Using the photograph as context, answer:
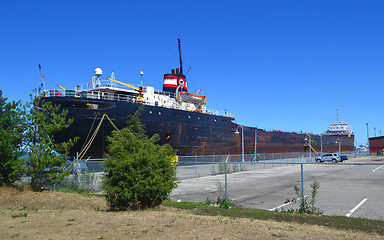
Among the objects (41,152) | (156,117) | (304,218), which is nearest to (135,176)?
(304,218)

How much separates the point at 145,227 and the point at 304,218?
435 centimetres

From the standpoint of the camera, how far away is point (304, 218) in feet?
29.1

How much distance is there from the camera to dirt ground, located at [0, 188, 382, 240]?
671 cm

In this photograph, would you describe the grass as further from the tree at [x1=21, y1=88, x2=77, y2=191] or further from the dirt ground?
the tree at [x1=21, y1=88, x2=77, y2=191]

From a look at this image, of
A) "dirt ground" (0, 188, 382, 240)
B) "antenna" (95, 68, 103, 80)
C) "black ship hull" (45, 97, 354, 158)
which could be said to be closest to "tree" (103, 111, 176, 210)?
"dirt ground" (0, 188, 382, 240)

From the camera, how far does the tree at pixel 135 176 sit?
31.2 ft

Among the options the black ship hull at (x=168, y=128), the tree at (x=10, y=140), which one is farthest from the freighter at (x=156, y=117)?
the tree at (x=10, y=140)

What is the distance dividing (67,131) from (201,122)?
15756 mm

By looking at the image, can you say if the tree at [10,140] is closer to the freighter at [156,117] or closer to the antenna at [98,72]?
the freighter at [156,117]

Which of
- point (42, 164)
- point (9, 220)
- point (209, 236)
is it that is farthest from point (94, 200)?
point (209, 236)

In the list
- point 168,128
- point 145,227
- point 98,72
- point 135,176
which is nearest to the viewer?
point 145,227

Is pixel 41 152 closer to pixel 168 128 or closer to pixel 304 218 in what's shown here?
pixel 304 218

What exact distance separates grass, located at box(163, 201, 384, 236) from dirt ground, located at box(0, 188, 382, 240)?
603mm

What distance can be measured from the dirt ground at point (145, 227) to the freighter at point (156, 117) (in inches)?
691
